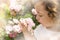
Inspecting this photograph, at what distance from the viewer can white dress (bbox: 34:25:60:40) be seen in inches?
52.4

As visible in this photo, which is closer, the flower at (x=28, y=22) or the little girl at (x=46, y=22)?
the little girl at (x=46, y=22)

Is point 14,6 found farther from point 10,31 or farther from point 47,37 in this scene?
point 47,37

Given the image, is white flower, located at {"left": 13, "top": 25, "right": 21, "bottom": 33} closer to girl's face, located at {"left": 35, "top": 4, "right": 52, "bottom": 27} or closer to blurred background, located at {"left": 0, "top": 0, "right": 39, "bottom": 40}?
blurred background, located at {"left": 0, "top": 0, "right": 39, "bottom": 40}

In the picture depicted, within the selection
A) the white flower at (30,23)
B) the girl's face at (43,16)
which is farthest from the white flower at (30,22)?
the girl's face at (43,16)

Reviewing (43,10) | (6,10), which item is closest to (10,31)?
(6,10)

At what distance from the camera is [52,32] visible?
135 cm

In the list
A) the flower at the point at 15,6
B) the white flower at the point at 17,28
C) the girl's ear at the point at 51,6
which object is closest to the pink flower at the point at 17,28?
the white flower at the point at 17,28

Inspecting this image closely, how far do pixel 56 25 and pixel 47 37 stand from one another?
97 mm

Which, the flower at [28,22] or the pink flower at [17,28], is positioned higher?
the flower at [28,22]

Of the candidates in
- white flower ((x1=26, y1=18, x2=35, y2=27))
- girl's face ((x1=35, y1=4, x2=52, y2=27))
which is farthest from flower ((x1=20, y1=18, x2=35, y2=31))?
girl's face ((x1=35, y1=4, x2=52, y2=27))

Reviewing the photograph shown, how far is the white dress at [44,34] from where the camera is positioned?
1.33m

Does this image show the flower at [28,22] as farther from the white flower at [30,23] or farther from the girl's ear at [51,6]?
the girl's ear at [51,6]

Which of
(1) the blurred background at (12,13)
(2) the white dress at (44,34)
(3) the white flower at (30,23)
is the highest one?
(1) the blurred background at (12,13)

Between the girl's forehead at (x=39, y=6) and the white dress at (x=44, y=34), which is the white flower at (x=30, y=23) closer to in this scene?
the white dress at (x=44, y=34)
